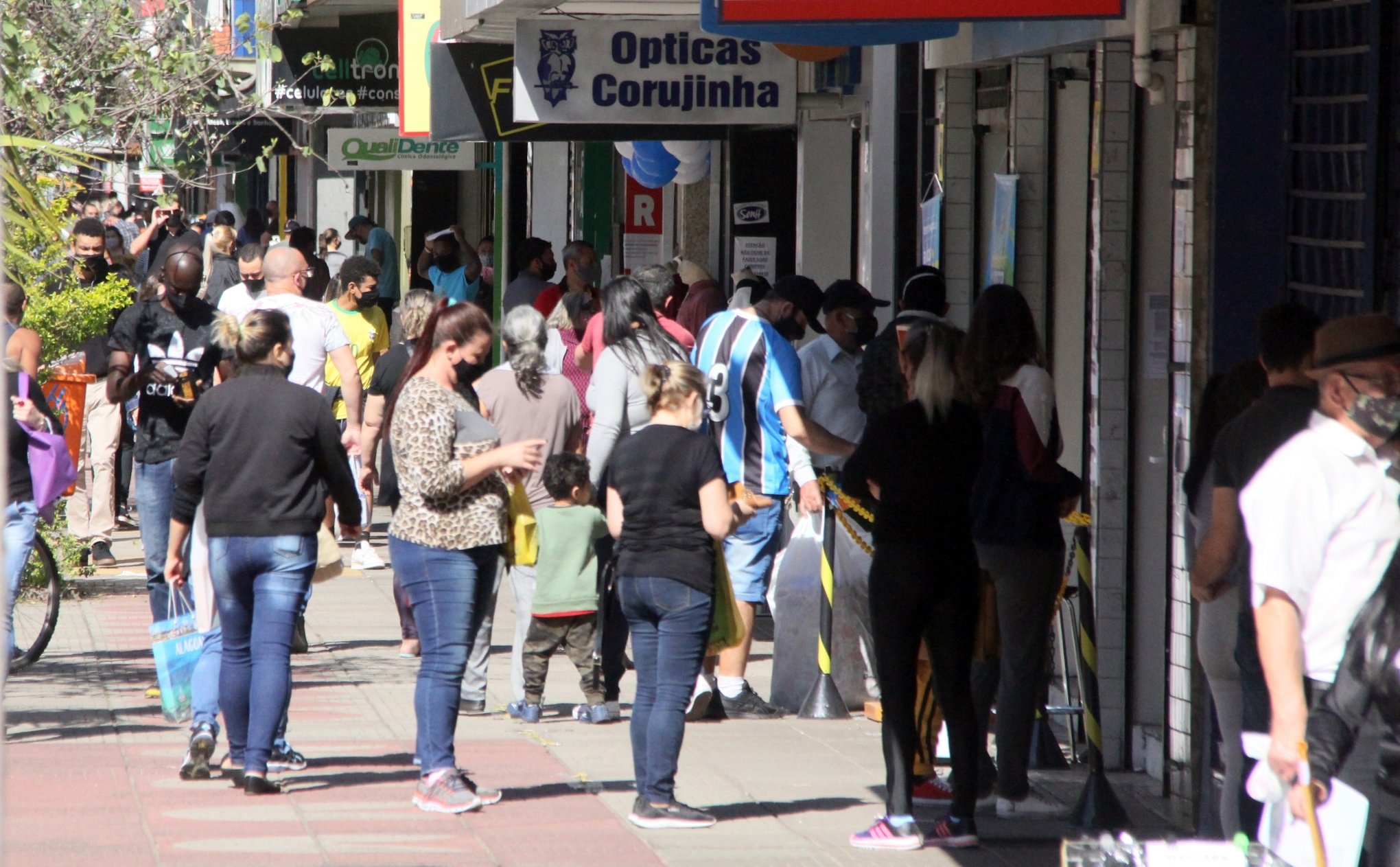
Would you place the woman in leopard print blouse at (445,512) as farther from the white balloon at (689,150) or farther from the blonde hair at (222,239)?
the blonde hair at (222,239)

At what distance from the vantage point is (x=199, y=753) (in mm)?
7484

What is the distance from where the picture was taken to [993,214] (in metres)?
9.86

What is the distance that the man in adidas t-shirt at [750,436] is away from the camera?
882 cm

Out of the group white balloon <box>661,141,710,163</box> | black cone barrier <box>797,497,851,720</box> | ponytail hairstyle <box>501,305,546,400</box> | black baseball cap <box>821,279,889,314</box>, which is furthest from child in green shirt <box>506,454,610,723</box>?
white balloon <box>661,141,710,163</box>

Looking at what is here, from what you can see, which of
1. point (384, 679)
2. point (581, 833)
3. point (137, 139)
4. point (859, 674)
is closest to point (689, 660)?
point (581, 833)

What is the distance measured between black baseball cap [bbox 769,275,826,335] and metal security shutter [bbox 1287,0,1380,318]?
2978mm

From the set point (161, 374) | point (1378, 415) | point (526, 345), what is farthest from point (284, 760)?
point (1378, 415)

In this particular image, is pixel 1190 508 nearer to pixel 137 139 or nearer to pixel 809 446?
pixel 809 446

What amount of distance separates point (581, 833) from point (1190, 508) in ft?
7.98

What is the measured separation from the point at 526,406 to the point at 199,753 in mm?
2297

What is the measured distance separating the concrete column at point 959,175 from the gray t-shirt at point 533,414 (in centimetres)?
235

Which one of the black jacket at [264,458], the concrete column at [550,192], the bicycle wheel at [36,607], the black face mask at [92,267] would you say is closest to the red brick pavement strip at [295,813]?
the black jacket at [264,458]

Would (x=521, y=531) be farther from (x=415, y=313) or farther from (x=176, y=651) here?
(x=415, y=313)

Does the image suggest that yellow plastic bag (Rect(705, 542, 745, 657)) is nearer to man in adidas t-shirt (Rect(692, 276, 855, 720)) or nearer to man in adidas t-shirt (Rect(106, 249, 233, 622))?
man in adidas t-shirt (Rect(692, 276, 855, 720))
